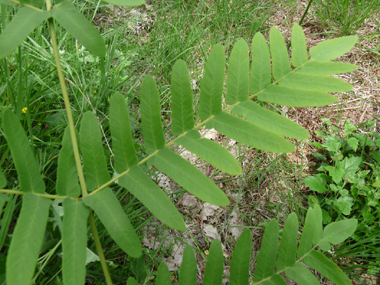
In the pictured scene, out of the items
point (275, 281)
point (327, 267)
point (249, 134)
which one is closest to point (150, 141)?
point (249, 134)

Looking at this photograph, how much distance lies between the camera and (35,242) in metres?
0.73

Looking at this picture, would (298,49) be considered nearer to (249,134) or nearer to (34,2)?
(249,134)

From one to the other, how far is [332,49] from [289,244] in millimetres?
689

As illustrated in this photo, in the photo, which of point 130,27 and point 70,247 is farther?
point 130,27

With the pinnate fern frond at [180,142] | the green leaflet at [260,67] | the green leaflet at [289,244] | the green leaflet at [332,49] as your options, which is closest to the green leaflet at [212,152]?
the pinnate fern frond at [180,142]

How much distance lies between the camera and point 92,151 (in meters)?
0.87

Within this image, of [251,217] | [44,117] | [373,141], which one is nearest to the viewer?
[44,117]

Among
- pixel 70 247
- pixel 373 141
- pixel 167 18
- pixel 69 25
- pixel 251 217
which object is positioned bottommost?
pixel 251 217

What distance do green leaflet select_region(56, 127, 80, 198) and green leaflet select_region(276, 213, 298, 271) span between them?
72cm

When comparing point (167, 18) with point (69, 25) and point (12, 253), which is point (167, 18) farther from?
point (12, 253)

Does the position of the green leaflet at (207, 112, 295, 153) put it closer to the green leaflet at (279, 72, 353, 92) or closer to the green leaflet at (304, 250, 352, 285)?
the green leaflet at (279, 72, 353, 92)

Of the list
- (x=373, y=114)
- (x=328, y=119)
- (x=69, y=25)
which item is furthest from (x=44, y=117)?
(x=373, y=114)

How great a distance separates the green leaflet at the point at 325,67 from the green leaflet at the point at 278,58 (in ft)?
0.18

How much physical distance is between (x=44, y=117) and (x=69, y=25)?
1.39m
